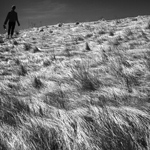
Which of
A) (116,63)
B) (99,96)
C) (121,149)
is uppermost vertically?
(116,63)

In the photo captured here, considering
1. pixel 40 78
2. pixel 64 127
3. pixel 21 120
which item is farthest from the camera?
pixel 40 78

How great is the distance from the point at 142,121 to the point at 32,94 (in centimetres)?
126

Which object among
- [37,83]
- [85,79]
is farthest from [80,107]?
[37,83]

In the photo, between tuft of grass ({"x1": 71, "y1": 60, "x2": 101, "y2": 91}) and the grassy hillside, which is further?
tuft of grass ({"x1": 71, "y1": 60, "x2": 101, "y2": 91})

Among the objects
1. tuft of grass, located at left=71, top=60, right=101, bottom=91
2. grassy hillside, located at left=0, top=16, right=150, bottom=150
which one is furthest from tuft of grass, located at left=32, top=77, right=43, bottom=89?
tuft of grass, located at left=71, top=60, right=101, bottom=91

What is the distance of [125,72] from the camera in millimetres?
2201

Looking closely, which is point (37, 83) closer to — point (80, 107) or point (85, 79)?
point (85, 79)

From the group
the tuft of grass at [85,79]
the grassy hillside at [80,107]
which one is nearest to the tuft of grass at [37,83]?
the grassy hillside at [80,107]

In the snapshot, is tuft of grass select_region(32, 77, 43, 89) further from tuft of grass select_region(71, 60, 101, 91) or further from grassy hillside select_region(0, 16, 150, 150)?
tuft of grass select_region(71, 60, 101, 91)

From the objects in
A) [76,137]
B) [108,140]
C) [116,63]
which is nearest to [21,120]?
[76,137]

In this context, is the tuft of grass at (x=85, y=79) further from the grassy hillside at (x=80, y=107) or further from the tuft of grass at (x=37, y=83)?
the tuft of grass at (x=37, y=83)

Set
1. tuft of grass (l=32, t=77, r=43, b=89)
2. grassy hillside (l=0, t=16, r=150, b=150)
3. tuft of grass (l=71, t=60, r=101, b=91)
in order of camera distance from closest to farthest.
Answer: grassy hillside (l=0, t=16, r=150, b=150), tuft of grass (l=71, t=60, r=101, b=91), tuft of grass (l=32, t=77, r=43, b=89)

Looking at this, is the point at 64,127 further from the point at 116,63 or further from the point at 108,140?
the point at 116,63

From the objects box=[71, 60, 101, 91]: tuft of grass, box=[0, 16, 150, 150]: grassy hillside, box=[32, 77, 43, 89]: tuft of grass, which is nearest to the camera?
box=[0, 16, 150, 150]: grassy hillside
